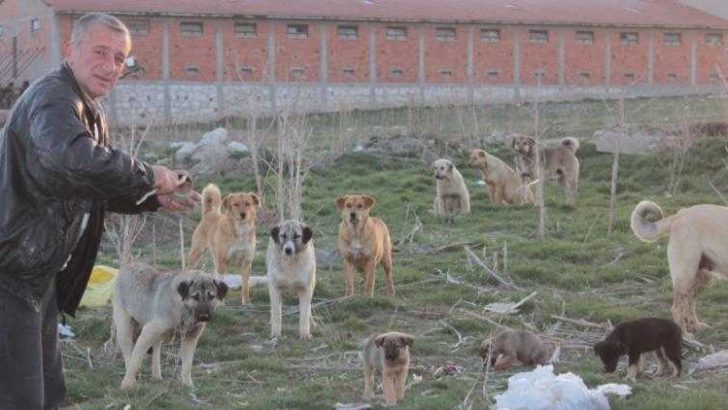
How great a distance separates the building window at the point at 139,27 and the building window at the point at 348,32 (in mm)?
7857

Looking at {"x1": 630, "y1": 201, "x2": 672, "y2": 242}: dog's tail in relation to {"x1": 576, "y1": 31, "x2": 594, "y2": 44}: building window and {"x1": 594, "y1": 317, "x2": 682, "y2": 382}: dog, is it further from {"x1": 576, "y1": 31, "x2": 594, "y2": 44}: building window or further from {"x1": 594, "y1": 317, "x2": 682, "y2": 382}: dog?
{"x1": 576, "y1": 31, "x2": 594, "y2": 44}: building window

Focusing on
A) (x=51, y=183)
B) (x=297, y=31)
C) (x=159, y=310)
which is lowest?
(x=159, y=310)

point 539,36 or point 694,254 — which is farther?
point 539,36

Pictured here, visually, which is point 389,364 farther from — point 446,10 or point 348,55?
point 446,10

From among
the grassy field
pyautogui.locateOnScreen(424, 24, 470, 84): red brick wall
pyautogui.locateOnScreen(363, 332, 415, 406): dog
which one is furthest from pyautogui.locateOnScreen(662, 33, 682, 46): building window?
pyautogui.locateOnScreen(363, 332, 415, 406): dog

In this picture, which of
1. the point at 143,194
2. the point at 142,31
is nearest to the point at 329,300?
the point at 143,194

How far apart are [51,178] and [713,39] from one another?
50.3 metres

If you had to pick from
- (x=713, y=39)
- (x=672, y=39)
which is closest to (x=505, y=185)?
(x=672, y=39)

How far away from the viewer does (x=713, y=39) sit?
50531 millimetres

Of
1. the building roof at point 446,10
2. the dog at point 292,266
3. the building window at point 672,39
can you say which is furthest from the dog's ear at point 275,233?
the building window at point 672,39

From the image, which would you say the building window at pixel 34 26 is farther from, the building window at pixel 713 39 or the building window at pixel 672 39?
the building window at pixel 713 39

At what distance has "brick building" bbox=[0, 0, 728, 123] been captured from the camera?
139ft

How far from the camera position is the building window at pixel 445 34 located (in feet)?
152

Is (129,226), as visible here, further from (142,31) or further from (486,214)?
(142,31)
